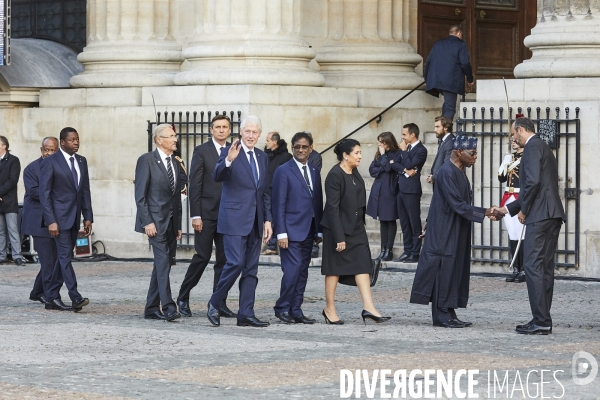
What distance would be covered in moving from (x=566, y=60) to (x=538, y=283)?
6.20 m

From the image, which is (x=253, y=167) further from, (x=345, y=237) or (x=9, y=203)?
(x=9, y=203)

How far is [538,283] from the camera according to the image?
39.0ft

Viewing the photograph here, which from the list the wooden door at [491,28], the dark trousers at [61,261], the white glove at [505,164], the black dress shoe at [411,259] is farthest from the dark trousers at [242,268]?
the wooden door at [491,28]

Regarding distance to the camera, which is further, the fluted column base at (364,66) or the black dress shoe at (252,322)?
the fluted column base at (364,66)

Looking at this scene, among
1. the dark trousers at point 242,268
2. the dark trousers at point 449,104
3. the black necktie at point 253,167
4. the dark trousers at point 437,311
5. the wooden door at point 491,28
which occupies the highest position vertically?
the wooden door at point 491,28

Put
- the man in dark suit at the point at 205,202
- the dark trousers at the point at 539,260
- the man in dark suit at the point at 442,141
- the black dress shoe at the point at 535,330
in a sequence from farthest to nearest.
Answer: the man in dark suit at the point at 442,141 < the man in dark suit at the point at 205,202 < the dark trousers at the point at 539,260 < the black dress shoe at the point at 535,330

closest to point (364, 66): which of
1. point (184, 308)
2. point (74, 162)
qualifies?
point (74, 162)

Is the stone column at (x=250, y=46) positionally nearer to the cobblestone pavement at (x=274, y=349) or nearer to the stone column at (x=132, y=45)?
the stone column at (x=132, y=45)

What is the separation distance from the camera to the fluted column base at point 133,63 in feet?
69.2

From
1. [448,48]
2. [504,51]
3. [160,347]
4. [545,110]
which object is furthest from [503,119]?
[160,347]

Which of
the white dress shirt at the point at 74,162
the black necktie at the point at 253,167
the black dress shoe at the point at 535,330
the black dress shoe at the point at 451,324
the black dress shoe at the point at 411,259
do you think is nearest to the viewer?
the black dress shoe at the point at 535,330

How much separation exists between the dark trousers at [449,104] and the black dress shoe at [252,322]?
8.15 metres

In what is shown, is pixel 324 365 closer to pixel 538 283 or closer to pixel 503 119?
pixel 538 283

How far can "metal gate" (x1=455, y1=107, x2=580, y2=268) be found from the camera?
54.8ft
